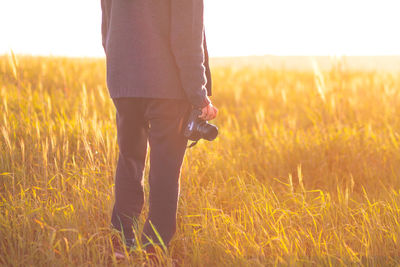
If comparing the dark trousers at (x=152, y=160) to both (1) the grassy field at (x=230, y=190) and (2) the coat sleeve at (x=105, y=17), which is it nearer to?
(1) the grassy field at (x=230, y=190)

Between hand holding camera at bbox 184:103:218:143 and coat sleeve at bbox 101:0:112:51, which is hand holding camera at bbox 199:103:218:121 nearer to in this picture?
hand holding camera at bbox 184:103:218:143

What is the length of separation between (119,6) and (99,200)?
3.51 ft

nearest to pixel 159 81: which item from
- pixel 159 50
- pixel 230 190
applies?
pixel 159 50

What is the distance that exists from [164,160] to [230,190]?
0.90 meters

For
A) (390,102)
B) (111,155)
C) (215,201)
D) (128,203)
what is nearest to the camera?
(128,203)

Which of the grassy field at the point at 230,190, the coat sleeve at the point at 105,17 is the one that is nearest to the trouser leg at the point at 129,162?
the grassy field at the point at 230,190

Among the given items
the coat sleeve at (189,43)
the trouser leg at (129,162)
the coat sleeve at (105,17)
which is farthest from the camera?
the coat sleeve at (105,17)

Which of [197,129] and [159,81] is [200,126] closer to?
[197,129]

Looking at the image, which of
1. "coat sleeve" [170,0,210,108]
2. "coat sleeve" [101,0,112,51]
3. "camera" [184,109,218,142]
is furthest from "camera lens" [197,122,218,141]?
"coat sleeve" [101,0,112,51]

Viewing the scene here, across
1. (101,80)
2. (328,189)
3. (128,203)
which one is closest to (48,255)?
(128,203)

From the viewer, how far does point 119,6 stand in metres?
1.75

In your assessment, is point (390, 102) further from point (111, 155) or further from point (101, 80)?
point (101, 80)

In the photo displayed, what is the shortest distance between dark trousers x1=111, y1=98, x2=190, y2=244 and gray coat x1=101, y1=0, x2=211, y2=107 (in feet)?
0.24

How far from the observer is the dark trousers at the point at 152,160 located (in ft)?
5.69
